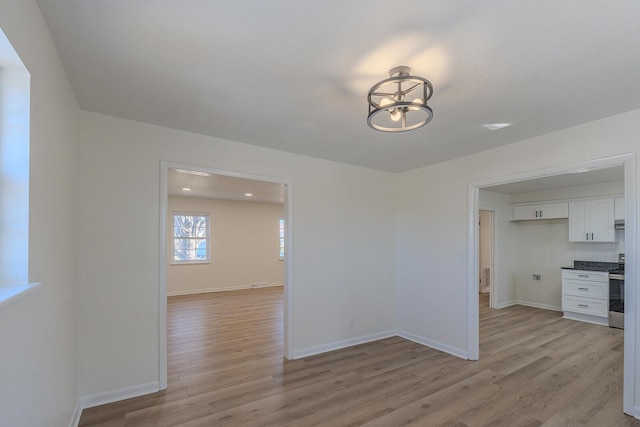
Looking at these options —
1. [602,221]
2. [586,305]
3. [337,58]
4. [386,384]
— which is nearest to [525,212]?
[602,221]

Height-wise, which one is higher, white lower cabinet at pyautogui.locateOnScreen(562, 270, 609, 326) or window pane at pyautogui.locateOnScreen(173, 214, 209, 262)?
window pane at pyautogui.locateOnScreen(173, 214, 209, 262)

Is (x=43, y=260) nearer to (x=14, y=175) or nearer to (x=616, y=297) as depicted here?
(x=14, y=175)

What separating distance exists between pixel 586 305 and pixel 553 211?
1846mm

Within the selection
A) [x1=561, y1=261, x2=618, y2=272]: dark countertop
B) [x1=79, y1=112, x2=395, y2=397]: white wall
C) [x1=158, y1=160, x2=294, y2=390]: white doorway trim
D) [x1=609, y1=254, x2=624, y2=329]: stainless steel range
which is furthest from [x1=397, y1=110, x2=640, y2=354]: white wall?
[x1=561, y1=261, x2=618, y2=272]: dark countertop

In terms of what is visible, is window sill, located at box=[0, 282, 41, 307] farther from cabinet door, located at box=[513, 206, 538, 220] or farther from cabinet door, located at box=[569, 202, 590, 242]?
cabinet door, located at box=[513, 206, 538, 220]

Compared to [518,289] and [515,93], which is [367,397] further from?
[518,289]

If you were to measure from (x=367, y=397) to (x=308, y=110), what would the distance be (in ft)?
8.79

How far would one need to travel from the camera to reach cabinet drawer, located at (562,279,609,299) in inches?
211

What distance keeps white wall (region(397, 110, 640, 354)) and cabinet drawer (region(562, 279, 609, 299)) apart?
11.1ft

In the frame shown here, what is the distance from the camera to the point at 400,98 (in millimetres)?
1964

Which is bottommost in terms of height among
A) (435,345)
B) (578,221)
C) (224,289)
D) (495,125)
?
(224,289)

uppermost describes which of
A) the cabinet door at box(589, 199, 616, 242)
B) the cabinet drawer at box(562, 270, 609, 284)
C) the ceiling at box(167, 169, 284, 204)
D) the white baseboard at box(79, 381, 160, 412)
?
the ceiling at box(167, 169, 284, 204)

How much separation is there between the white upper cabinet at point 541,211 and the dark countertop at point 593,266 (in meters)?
0.97

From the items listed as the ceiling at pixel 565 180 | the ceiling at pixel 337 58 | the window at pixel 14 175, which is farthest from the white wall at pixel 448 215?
the window at pixel 14 175
